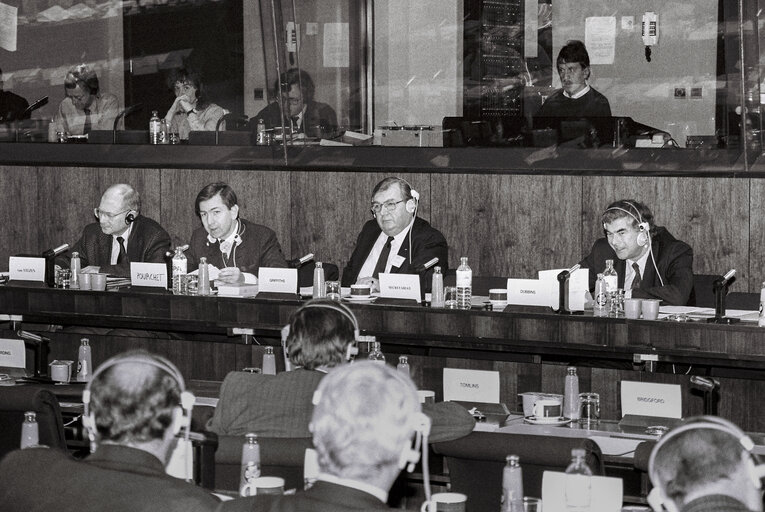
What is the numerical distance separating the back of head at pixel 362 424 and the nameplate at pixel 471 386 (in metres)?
1.97

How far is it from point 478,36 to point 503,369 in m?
3.84

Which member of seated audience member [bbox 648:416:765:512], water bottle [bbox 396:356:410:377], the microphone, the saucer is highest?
the microphone

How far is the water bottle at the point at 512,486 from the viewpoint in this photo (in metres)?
2.52

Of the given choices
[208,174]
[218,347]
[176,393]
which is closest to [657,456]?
[176,393]

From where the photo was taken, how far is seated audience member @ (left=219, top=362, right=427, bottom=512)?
180 centimetres

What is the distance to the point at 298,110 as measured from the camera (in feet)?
24.5

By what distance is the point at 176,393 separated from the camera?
2.12m

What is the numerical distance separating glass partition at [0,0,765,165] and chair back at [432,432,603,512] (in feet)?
12.6

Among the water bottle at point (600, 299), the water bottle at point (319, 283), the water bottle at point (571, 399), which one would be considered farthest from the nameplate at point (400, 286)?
the water bottle at point (571, 399)

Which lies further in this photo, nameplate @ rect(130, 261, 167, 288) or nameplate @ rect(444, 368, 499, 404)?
nameplate @ rect(130, 261, 167, 288)

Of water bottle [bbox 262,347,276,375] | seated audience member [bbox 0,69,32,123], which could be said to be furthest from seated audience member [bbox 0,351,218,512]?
seated audience member [bbox 0,69,32,123]

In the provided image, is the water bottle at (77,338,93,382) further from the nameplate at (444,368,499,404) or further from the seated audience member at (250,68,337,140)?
the seated audience member at (250,68,337,140)

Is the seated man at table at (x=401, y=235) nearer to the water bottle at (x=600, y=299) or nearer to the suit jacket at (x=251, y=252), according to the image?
the suit jacket at (x=251, y=252)

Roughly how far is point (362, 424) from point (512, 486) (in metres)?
0.83
